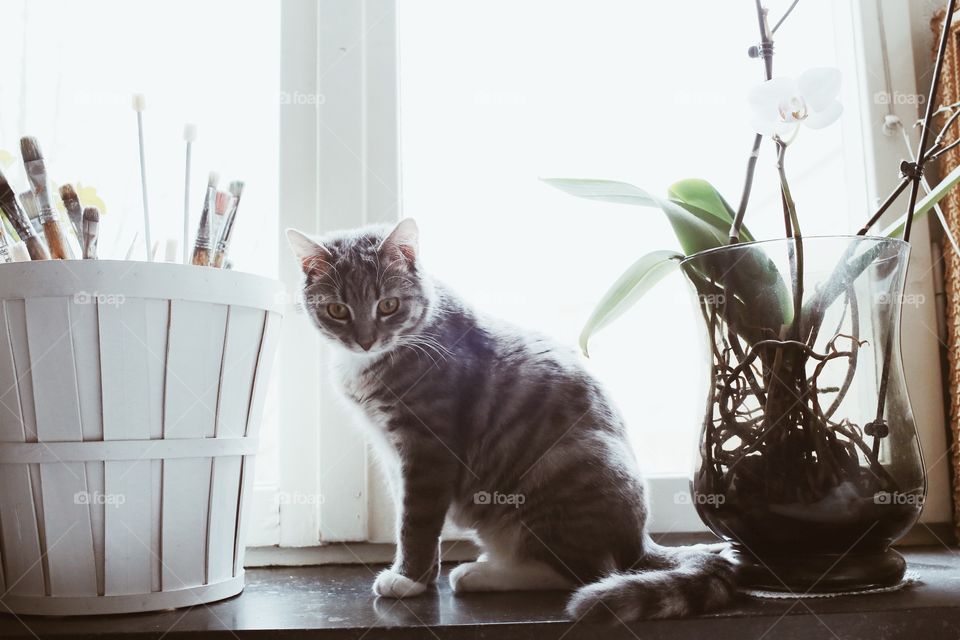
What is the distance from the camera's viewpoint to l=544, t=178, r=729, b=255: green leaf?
90cm

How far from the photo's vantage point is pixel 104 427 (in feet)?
2.59

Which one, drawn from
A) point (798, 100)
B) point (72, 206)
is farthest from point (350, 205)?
point (798, 100)

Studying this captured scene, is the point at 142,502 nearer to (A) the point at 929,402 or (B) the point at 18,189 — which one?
(B) the point at 18,189

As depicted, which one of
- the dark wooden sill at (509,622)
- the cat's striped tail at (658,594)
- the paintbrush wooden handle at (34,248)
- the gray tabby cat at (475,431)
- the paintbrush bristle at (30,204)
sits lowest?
the dark wooden sill at (509,622)

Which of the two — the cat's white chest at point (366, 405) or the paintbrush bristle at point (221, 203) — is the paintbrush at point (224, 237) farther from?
the cat's white chest at point (366, 405)

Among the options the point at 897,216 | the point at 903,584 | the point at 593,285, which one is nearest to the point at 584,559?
the point at 903,584

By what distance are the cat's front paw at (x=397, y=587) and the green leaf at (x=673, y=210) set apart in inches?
21.4

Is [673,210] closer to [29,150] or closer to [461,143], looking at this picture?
[461,143]

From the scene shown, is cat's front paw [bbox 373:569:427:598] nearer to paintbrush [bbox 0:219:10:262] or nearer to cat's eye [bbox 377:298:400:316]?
cat's eye [bbox 377:298:400:316]

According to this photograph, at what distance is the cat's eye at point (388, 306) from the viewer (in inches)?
40.3

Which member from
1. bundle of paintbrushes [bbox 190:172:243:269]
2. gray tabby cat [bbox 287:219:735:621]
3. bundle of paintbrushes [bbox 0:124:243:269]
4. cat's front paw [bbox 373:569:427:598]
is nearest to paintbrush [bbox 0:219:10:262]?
bundle of paintbrushes [bbox 0:124:243:269]

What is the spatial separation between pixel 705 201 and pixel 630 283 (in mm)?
152

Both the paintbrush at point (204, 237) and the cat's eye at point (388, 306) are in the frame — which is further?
the cat's eye at point (388, 306)

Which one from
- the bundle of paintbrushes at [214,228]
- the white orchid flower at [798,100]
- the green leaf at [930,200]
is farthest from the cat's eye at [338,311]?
the green leaf at [930,200]
